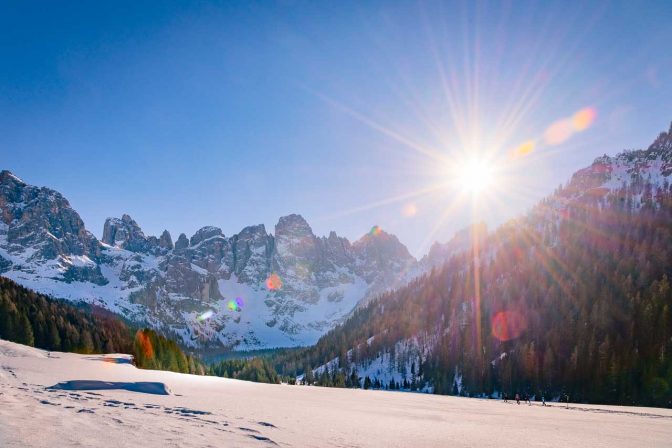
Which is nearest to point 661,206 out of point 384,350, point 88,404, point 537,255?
point 537,255

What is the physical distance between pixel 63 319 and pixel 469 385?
122033 millimetres

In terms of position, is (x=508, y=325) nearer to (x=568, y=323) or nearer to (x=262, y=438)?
(x=568, y=323)

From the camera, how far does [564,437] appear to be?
55.0 feet

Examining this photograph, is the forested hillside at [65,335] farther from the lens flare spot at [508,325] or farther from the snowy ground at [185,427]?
the lens flare spot at [508,325]

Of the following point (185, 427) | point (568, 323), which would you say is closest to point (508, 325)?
point (568, 323)

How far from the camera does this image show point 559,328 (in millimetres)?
131875

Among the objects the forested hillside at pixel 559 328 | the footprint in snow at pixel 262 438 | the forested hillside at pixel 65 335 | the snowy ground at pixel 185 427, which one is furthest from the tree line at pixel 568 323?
the footprint in snow at pixel 262 438

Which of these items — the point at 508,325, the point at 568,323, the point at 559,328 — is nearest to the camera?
the point at 568,323

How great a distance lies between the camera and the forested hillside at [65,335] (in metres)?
82.7

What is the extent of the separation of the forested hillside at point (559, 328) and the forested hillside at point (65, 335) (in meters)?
61.7

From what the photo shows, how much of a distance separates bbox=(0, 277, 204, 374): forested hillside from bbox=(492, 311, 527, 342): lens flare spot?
108932mm

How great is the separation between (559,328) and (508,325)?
951 inches

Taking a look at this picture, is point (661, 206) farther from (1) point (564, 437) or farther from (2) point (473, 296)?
(1) point (564, 437)

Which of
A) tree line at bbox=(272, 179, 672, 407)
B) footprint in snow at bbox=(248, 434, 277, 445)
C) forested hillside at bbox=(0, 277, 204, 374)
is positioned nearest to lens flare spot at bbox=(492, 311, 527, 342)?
tree line at bbox=(272, 179, 672, 407)
